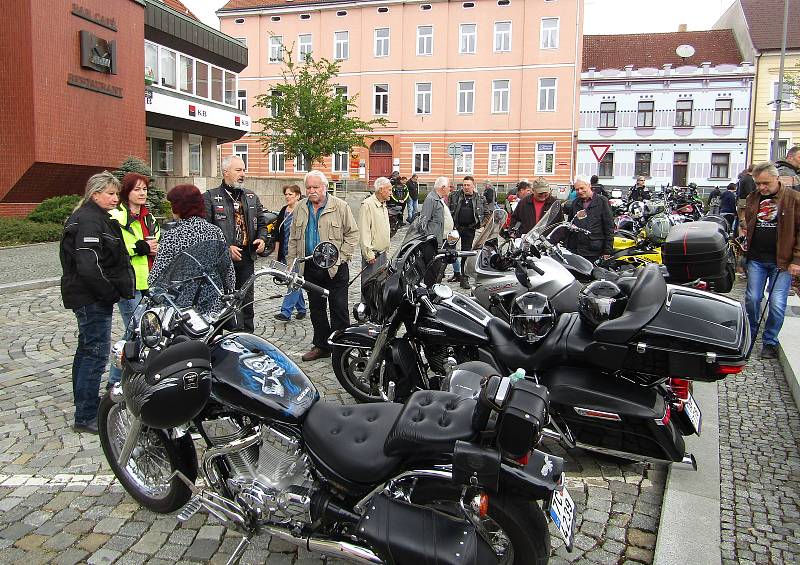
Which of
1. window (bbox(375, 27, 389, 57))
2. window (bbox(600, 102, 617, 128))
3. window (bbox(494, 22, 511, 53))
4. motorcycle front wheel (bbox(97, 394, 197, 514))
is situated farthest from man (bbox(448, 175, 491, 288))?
window (bbox(600, 102, 617, 128))

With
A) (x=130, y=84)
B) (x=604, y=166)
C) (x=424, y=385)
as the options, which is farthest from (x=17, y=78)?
(x=604, y=166)

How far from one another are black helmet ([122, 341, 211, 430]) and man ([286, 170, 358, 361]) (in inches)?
139

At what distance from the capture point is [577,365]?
390cm

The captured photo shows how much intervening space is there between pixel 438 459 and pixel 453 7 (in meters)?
43.2

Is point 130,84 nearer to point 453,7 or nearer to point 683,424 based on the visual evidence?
point 683,424

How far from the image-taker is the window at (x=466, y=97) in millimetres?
41969

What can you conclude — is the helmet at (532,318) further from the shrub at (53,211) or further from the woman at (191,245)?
the shrub at (53,211)

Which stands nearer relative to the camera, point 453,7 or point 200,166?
point 200,166

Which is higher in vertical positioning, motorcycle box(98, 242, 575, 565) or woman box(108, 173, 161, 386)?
woman box(108, 173, 161, 386)

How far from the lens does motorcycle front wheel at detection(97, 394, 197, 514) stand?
10.7 ft

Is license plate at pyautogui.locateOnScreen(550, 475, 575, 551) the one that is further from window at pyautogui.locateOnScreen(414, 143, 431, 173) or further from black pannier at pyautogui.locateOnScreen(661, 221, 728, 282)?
window at pyautogui.locateOnScreen(414, 143, 431, 173)

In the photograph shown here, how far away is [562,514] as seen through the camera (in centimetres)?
255

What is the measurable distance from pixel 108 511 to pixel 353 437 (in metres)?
1.74

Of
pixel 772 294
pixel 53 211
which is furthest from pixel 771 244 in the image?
pixel 53 211
